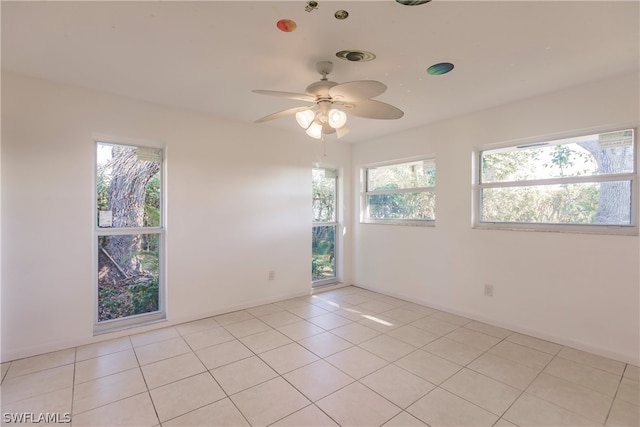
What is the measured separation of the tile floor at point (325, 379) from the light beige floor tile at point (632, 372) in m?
0.01

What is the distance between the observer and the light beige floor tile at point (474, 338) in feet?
8.93

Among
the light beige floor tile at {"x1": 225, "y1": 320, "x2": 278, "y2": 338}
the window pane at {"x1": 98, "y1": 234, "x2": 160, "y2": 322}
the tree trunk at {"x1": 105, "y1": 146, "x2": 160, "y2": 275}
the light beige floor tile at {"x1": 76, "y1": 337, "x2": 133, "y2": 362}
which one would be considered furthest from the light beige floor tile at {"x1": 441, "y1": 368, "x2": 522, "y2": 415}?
the tree trunk at {"x1": 105, "y1": 146, "x2": 160, "y2": 275}

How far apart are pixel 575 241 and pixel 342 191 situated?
9.61ft

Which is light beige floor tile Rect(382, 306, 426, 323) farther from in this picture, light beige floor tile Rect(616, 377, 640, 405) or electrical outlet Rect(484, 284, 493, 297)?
light beige floor tile Rect(616, 377, 640, 405)

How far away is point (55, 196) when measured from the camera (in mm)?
2561

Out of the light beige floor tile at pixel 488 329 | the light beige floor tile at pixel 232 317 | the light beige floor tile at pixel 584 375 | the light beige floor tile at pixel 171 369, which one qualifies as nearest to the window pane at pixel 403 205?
the light beige floor tile at pixel 488 329

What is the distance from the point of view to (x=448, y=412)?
72.1 inches

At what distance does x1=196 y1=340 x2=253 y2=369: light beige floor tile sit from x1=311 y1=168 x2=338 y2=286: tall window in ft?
6.42

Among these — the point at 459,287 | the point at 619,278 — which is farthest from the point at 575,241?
the point at 459,287

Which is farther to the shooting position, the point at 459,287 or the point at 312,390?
the point at 459,287

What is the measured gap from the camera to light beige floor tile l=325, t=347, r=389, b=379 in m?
2.28

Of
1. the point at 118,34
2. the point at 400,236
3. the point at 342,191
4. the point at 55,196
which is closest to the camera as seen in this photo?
the point at 118,34

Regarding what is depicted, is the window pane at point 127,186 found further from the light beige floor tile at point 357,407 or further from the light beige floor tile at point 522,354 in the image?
the light beige floor tile at point 522,354

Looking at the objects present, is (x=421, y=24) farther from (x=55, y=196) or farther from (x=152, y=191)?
(x=55, y=196)
